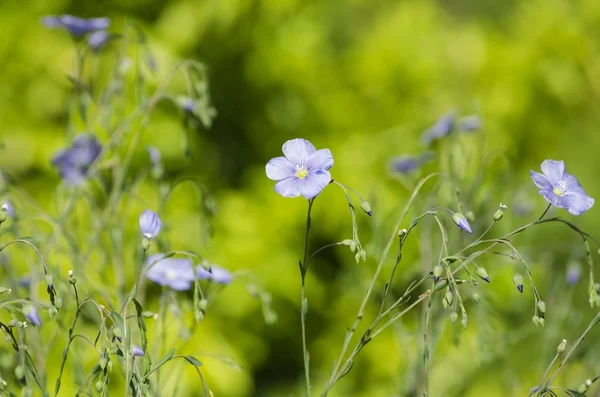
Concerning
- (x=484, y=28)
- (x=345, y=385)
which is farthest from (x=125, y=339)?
(x=484, y=28)

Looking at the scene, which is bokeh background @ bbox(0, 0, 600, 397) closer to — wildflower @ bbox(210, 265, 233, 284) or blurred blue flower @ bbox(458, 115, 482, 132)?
blurred blue flower @ bbox(458, 115, 482, 132)

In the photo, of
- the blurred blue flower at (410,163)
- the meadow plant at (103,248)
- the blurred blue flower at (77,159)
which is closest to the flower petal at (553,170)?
the meadow plant at (103,248)

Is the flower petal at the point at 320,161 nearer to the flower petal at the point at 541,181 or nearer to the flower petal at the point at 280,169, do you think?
the flower petal at the point at 280,169

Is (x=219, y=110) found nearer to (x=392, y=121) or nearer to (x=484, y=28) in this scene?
(x=392, y=121)

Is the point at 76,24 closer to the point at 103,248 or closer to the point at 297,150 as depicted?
the point at 103,248

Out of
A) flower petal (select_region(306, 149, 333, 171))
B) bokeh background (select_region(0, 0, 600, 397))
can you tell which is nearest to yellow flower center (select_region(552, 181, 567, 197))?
flower petal (select_region(306, 149, 333, 171))

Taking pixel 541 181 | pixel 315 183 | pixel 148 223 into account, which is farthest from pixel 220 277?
pixel 541 181
